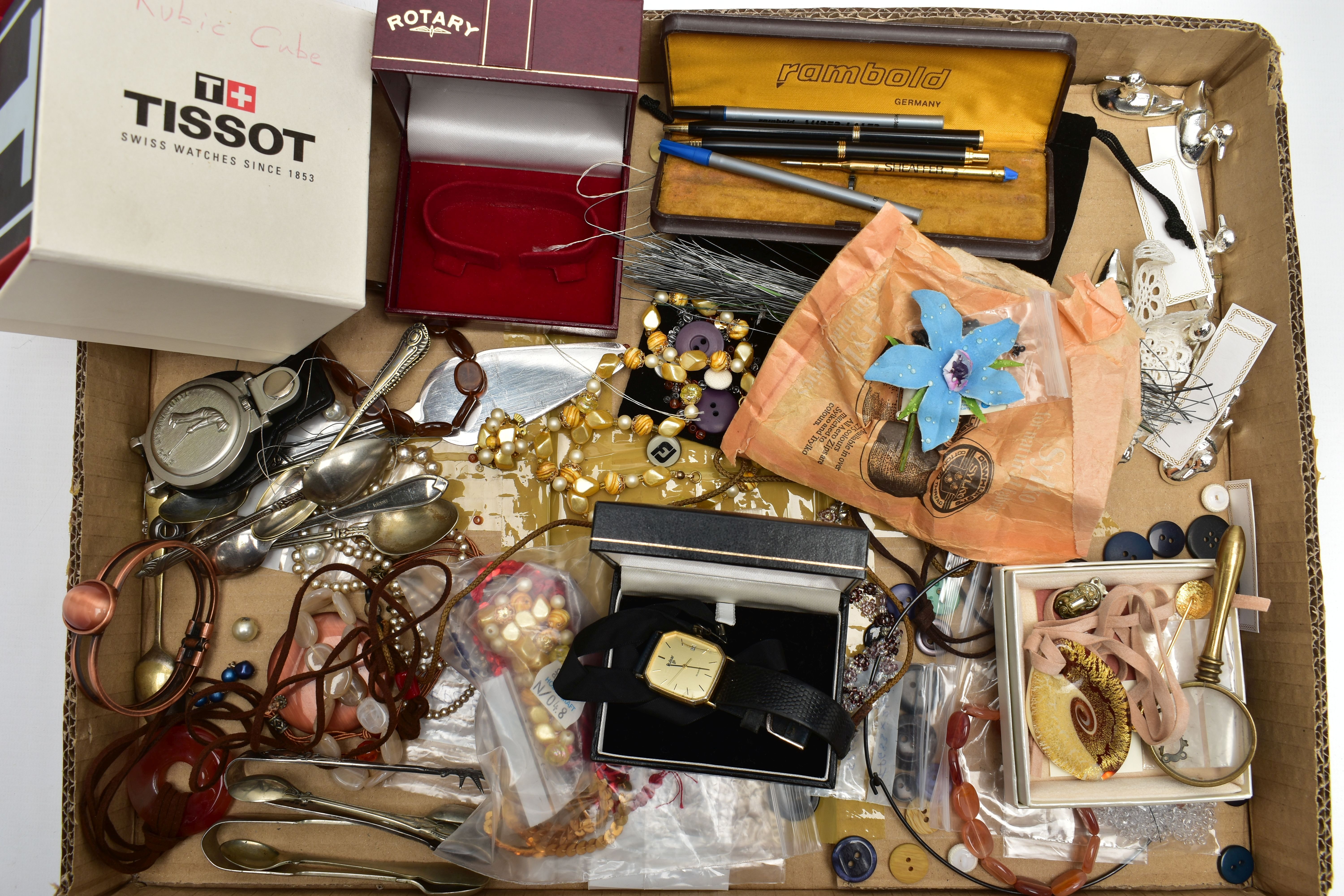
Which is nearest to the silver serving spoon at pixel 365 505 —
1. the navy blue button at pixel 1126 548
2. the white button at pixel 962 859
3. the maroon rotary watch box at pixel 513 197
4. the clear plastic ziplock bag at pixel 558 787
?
the clear plastic ziplock bag at pixel 558 787

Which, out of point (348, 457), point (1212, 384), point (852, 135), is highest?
point (852, 135)

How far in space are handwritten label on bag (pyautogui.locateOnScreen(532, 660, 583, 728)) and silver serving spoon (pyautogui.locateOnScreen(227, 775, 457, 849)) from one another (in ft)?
0.84

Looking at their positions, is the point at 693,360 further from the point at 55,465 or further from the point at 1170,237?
the point at 55,465

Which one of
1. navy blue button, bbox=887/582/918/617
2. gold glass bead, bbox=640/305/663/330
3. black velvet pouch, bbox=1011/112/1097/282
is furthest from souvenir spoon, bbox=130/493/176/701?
black velvet pouch, bbox=1011/112/1097/282

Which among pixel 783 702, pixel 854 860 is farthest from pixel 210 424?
pixel 854 860

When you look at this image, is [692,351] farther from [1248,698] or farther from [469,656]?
[1248,698]

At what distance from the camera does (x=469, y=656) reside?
1.19m

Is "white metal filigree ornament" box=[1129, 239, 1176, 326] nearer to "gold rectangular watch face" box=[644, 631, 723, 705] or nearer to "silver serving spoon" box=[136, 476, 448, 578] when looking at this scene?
"gold rectangular watch face" box=[644, 631, 723, 705]

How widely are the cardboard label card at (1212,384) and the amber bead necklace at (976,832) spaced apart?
18.8 inches

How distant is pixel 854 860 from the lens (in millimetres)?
1197

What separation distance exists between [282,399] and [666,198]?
70 cm

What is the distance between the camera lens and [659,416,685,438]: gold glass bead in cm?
126

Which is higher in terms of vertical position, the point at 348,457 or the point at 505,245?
the point at 505,245

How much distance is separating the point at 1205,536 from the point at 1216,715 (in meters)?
0.29
